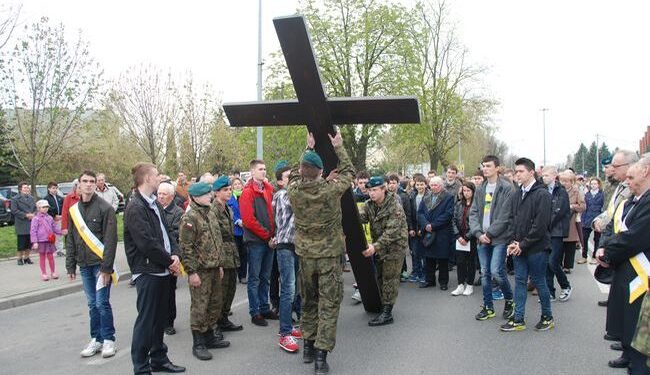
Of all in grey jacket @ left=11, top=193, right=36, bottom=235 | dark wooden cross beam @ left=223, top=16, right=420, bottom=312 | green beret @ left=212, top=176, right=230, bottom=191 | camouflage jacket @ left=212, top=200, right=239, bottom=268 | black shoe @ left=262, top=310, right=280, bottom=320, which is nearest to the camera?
dark wooden cross beam @ left=223, top=16, right=420, bottom=312

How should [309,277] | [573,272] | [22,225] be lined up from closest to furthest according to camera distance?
1. [309,277]
2. [573,272]
3. [22,225]

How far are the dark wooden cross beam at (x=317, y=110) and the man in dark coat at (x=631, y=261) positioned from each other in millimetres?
1947

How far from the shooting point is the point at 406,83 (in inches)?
953

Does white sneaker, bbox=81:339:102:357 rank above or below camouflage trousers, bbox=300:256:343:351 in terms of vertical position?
below

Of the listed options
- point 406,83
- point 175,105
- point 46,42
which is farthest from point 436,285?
point 175,105

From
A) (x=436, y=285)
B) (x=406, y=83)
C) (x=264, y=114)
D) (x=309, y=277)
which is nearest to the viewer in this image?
(x=309, y=277)

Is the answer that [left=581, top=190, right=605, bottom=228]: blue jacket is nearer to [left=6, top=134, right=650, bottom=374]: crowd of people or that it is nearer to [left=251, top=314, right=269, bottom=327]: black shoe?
[left=6, top=134, right=650, bottom=374]: crowd of people

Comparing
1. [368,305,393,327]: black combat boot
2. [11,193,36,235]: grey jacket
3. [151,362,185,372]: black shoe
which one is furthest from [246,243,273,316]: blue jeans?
[11,193,36,235]: grey jacket

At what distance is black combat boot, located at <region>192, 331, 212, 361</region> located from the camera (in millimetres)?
5305

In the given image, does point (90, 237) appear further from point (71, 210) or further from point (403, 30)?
point (403, 30)

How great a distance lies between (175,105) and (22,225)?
1456 cm

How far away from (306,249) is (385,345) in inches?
61.7

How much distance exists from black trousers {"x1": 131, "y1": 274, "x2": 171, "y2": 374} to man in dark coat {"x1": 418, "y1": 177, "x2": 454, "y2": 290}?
5.14 meters

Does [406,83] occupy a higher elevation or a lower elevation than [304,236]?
higher
